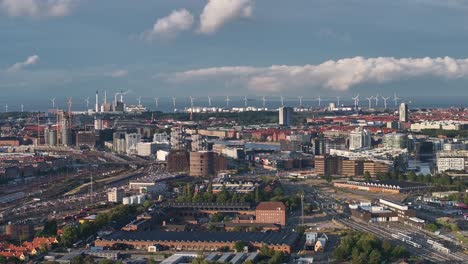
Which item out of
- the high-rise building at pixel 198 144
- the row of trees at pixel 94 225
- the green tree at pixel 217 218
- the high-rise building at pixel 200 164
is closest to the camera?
the row of trees at pixel 94 225

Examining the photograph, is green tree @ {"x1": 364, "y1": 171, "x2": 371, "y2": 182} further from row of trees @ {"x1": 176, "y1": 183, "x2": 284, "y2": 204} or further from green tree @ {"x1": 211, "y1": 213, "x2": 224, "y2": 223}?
green tree @ {"x1": 211, "y1": 213, "x2": 224, "y2": 223}

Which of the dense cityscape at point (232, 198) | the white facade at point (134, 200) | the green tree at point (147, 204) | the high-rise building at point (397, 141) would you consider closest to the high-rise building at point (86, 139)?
the dense cityscape at point (232, 198)

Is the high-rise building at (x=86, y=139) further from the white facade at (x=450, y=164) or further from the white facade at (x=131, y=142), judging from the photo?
the white facade at (x=450, y=164)

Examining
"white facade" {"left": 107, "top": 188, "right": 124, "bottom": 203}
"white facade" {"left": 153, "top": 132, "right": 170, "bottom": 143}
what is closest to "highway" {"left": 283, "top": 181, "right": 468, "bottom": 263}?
"white facade" {"left": 107, "top": 188, "right": 124, "bottom": 203}

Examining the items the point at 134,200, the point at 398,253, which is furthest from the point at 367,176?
the point at 398,253

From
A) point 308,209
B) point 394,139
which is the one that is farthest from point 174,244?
point 394,139

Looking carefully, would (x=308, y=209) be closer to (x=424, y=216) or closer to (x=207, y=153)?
(x=424, y=216)

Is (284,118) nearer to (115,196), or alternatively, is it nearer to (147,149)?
(147,149)
